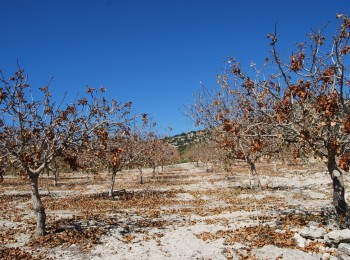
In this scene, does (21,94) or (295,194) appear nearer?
(21,94)

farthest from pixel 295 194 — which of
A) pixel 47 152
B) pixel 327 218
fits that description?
pixel 47 152

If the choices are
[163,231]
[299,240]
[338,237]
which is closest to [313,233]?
[299,240]

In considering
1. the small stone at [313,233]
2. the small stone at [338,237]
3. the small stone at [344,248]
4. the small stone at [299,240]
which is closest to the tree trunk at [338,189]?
the small stone at [313,233]

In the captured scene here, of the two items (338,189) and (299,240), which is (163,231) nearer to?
(299,240)

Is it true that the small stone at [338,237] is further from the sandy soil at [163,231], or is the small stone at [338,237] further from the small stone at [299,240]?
the small stone at [299,240]

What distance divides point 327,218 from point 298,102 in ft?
20.9

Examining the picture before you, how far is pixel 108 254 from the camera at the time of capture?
40.8ft

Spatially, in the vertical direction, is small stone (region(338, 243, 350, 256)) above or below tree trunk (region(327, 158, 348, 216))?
below

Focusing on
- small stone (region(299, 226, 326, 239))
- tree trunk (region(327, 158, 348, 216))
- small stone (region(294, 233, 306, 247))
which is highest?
tree trunk (region(327, 158, 348, 216))

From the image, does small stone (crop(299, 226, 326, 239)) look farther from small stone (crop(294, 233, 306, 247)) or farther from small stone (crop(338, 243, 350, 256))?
small stone (crop(338, 243, 350, 256))

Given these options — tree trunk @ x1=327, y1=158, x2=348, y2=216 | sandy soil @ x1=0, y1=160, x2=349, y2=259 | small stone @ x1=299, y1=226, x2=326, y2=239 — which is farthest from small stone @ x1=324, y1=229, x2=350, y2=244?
tree trunk @ x1=327, y1=158, x2=348, y2=216

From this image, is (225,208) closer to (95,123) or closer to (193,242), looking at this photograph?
(193,242)

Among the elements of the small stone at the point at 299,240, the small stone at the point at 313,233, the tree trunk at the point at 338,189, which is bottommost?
the small stone at the point at 299,240

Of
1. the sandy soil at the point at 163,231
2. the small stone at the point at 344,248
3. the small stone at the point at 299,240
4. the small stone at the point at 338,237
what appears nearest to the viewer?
the small stone at the point at 344,248
